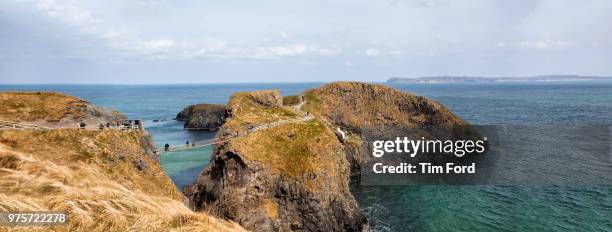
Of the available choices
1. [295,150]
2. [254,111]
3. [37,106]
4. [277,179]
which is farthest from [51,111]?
[254,111]

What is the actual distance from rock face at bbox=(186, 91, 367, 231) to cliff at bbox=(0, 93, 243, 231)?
30.8 ft

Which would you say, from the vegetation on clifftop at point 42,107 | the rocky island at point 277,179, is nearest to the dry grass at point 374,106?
the rocky island at point 277,179

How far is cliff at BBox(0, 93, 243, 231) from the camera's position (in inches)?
482

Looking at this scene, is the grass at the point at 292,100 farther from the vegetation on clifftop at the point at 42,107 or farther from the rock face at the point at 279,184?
the vegetation on clifftop at the point at 42,107

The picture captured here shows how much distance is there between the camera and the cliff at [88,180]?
1224cm

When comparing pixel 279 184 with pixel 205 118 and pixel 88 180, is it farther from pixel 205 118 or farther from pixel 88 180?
pixel 205 118

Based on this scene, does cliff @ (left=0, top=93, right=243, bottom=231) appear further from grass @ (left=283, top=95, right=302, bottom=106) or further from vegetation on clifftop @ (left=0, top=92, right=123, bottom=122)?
grass @ (left=283, top=95, right=302, bottom=106)

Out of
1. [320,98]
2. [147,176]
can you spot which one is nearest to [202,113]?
[320,98]

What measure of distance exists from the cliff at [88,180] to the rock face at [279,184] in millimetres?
9400

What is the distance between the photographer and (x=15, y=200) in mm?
12000

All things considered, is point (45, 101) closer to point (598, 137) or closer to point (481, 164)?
point (481, 164)

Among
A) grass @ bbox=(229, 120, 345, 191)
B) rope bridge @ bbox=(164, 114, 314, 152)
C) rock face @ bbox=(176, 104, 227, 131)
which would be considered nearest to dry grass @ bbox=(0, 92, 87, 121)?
rope bridge @ bbox=(164, 114, 314, 152)

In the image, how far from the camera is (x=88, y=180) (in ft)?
60.0

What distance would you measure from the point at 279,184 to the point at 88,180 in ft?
77.0
